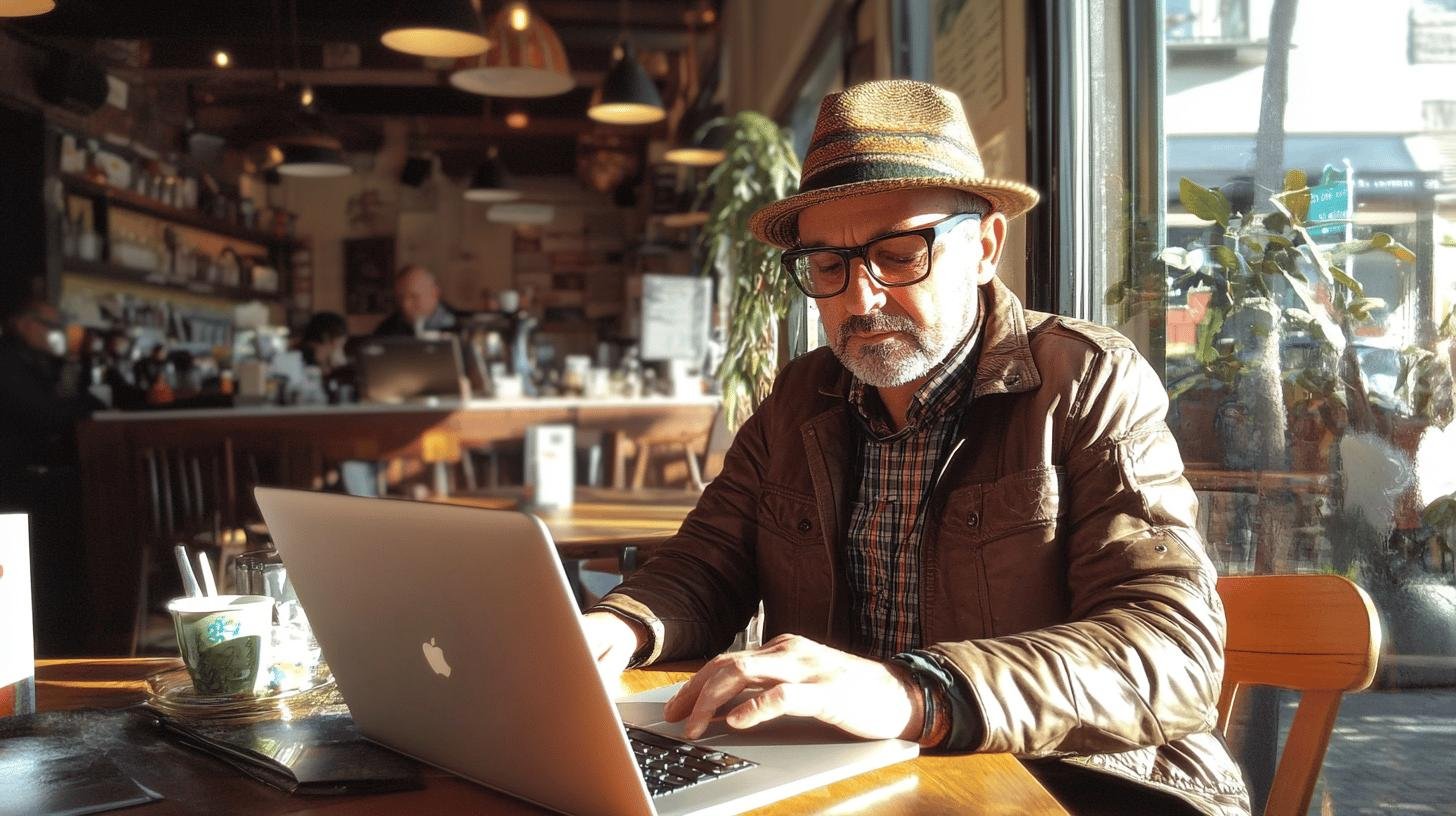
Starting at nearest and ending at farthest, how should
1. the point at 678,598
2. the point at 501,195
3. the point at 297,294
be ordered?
the point at 678,598 → the point at 501,195 → the point at 297,294

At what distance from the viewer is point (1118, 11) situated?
264cm

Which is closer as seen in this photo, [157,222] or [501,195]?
[157,222]

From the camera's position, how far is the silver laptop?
0.89 m

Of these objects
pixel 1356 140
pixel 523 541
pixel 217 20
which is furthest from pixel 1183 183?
pixel 217 20

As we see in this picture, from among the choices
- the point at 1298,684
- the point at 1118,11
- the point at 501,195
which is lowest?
the point at 1298,684

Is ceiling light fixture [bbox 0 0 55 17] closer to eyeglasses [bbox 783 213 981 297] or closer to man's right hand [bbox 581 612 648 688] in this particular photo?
eyeglasses [bbox 783 213 981 297]

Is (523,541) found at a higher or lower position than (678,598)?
higher

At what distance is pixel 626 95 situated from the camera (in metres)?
6.25

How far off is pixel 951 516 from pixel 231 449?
4.59 metres

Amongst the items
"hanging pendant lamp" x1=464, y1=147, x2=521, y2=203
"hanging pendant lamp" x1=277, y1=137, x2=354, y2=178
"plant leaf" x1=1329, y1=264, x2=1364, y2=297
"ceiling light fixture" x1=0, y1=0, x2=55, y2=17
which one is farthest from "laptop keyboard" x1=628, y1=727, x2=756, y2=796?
"hanging pendant lamp" x1=464, y1=147, x2=521, y2=203

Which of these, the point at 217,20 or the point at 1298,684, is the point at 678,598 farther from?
the point at 217,20

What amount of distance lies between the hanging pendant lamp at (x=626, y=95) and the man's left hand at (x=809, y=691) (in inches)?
214

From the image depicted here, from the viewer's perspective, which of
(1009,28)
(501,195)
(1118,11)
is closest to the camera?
(1118,11)

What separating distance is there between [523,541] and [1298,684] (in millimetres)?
1033
